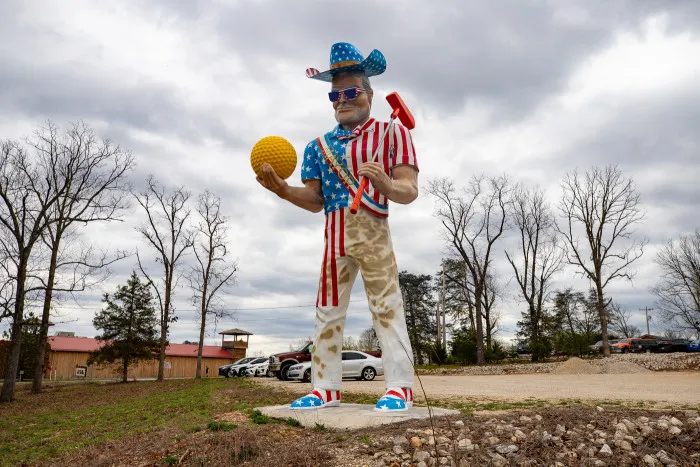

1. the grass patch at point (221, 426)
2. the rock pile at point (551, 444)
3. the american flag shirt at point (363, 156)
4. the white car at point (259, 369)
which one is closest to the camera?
the rock pile at point (551, 444)

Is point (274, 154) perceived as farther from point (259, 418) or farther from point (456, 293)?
point (456, 293)

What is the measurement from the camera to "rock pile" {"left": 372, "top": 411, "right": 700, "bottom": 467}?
3125 millimetres

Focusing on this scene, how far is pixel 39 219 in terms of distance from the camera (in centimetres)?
1684

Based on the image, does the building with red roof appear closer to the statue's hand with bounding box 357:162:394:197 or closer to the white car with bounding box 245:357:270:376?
the white car with bounding box 245:357:270:376

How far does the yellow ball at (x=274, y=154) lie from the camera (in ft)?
15.1

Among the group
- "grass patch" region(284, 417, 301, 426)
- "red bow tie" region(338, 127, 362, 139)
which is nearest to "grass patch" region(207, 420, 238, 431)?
"grass patch" region(284, 417, 301, 426)

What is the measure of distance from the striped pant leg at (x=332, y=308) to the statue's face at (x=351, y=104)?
33.5 inches

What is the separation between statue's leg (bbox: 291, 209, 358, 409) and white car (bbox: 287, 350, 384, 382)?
41.2ft

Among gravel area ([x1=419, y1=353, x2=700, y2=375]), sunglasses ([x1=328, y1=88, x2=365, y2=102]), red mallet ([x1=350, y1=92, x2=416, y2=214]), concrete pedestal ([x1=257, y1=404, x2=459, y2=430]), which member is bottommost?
concrete pedestal ([x1=257, y1=404, x2=459, y2=430])

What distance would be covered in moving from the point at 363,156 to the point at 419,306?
38.0m

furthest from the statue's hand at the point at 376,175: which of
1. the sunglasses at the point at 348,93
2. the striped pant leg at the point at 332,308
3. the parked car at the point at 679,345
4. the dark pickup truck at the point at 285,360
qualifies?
the parked car at the point at 679,345

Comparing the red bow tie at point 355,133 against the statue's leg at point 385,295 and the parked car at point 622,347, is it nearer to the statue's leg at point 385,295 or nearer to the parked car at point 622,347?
the statue's leg at point 385,295

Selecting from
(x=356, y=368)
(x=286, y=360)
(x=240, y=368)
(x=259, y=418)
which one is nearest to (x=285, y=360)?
(x=286, y=360)

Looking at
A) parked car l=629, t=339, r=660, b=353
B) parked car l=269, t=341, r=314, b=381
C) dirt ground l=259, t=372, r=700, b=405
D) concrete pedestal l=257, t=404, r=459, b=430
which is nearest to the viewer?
concrete pedestal l=257, t=404, r=459, b=430
